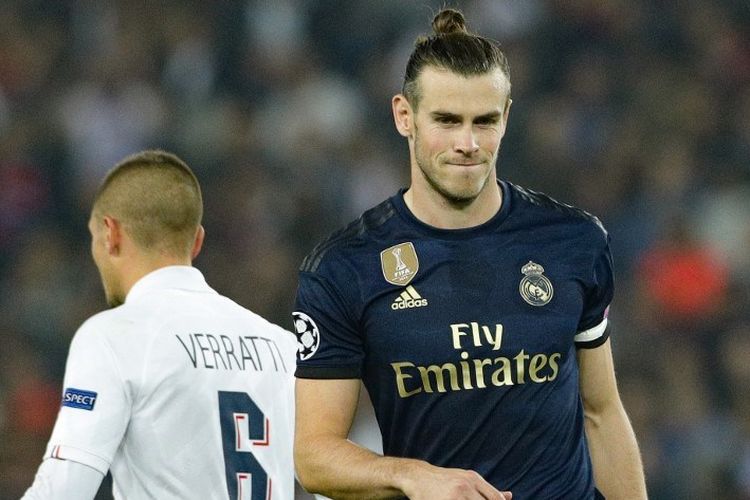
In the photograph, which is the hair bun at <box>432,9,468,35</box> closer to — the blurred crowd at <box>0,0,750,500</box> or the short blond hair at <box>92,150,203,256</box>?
the short blond hair at <box>92,150,203,256</box>

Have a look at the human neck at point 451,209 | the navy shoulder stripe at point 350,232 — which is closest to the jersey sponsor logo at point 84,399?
the navy shoulder stripe at point 350,232

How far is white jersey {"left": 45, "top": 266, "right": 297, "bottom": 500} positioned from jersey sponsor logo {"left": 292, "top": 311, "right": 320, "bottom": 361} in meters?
0.61

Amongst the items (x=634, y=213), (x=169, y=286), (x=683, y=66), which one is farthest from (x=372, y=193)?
(x=169, y=286)

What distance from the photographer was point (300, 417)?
4.18 meters

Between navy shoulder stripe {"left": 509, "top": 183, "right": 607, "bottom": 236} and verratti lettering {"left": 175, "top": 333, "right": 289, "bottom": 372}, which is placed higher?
navy shoulder stripe {"left": 509, "top": 183, "right": 607, "bottom": 236}

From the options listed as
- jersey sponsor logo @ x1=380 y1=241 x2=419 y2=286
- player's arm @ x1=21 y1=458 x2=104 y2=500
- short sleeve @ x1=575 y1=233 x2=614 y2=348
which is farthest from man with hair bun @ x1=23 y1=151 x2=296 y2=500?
short sleeve @ x1=575 y1=233 x2=614 y2=348

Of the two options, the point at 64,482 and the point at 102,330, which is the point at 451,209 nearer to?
the point at 102,330

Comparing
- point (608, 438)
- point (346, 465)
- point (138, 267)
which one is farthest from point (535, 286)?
point (138, 267)

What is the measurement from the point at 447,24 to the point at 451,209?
551mm

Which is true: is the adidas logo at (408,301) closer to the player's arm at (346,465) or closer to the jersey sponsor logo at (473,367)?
the jersey sponsor logo at (473,367)

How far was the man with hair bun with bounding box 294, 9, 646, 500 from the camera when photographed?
4.12m

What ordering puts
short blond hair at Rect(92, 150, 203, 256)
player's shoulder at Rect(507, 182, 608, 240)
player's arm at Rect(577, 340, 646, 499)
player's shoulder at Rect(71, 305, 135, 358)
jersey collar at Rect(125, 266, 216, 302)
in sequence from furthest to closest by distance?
1. short blond hair at Rect(92, 150, 203, 256)
2. jersey collar at Rect(125, 266, 216, 302)
3. player's shoulder at Rect(71, 305, 135, 358)
4. player's arm at Rect(577, 340, 646, 499)
5. player's shoulder at Rect(507, 182, 608, 240)

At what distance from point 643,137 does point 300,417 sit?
27.8 feet

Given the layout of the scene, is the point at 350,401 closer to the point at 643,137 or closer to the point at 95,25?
the point at 643,137
